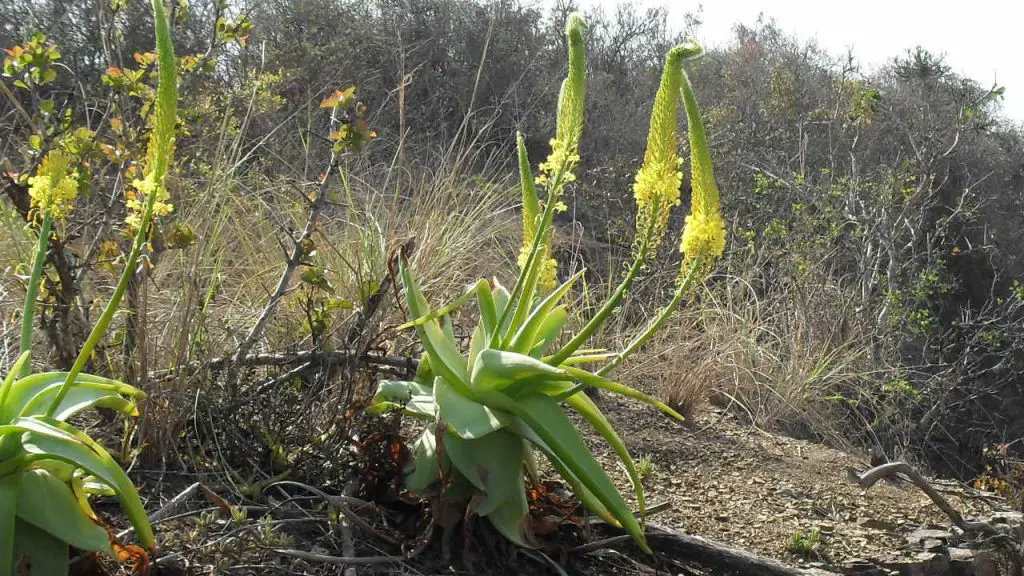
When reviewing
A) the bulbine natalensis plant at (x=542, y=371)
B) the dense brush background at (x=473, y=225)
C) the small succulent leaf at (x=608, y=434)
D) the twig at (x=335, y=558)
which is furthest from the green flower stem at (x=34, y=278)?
the small succulent leaf at (x=608, y=434)

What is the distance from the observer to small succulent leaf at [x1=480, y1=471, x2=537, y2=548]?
2.28 m

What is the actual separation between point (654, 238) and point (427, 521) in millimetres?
948

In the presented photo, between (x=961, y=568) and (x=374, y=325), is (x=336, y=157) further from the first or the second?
(x=961, y=568)

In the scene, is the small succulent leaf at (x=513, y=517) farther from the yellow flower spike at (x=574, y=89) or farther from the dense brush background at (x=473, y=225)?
the yellow flower spike at (x=574, y=89)

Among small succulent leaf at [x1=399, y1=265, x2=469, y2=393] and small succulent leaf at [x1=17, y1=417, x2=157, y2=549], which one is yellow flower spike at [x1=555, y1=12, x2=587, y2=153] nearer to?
small succulent leaf at [x1=399, y1=265, x2=469, y2=393]

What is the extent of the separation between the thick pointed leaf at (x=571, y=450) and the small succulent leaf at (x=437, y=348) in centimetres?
17

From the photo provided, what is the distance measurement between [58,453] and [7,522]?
15 cm

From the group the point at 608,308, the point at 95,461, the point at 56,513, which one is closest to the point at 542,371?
the point at 608,308

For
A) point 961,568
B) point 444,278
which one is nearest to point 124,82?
point 444,278

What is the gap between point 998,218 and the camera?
12.4m

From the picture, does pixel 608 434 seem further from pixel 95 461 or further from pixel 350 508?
pixel 95 461

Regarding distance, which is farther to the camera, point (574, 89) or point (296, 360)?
point (296, 360)

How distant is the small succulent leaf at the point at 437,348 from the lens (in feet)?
7.52

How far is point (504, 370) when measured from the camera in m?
2.11
